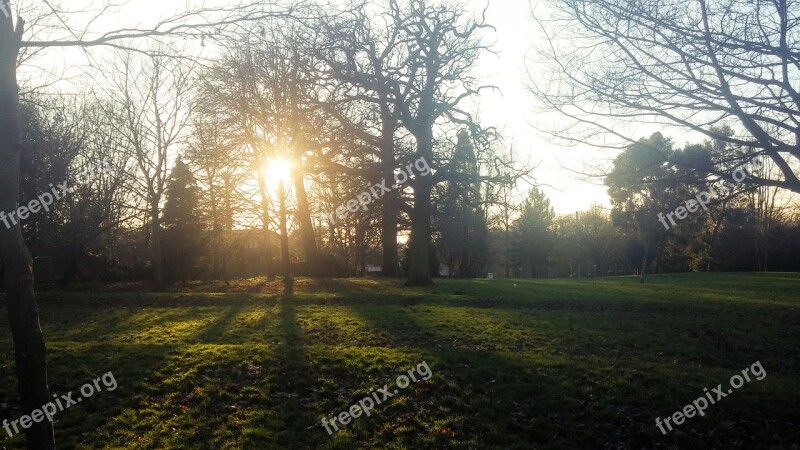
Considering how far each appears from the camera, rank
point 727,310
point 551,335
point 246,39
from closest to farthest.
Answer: point 246,39, point 551,335, point 727,310

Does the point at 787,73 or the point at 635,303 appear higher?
the point at 787,73

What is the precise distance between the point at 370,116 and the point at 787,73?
18816 millimetres

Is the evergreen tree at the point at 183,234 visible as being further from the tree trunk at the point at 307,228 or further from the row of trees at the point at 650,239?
the row of trees at the point at 650,239

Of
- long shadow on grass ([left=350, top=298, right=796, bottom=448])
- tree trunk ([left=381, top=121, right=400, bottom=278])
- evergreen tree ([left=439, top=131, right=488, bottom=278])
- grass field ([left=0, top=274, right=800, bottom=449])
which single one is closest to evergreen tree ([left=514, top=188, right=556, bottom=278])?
evergreen tree ([left=439, top=131, right=488, bottom=278])

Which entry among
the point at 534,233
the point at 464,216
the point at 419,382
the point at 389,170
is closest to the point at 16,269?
the point at 419,382

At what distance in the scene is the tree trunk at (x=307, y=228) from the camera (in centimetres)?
3269

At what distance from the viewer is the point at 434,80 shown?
25516 millimetres

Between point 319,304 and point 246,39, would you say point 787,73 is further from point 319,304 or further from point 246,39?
point 319,304

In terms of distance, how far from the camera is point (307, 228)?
32.8 meters

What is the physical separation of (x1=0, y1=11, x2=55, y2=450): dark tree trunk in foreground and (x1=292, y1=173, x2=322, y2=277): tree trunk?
26880mm

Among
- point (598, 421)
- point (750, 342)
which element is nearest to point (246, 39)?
point (598, 421)

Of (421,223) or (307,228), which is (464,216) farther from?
(421,223)

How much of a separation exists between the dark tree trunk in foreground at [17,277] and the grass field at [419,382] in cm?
246

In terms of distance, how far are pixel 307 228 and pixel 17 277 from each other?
90.8 feet
